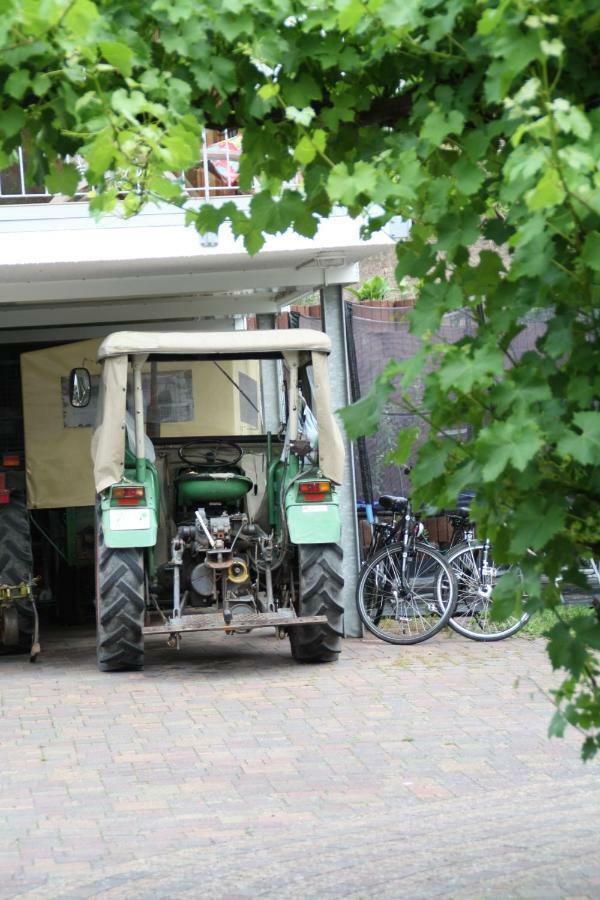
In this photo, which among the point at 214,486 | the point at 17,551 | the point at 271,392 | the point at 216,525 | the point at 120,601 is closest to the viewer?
the point at 120,601

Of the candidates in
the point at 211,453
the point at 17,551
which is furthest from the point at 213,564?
the point at 17,551

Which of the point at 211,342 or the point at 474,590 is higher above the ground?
the point at 211,342

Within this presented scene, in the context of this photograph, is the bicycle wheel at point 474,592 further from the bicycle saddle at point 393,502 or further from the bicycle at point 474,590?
the bicycle saddle at point 393,502

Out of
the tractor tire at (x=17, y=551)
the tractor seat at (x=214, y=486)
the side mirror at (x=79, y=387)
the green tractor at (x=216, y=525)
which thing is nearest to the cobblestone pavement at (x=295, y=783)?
the green tractor at (x=216, y=525)

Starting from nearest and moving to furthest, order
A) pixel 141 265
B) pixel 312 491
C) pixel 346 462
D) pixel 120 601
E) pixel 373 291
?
pixel 120 601
pixel 312 491
pixel 141 265
pixel 346 462
pixel 373 291

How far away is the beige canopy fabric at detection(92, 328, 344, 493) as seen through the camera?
35.4 ft

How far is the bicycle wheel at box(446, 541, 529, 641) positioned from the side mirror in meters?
3.28

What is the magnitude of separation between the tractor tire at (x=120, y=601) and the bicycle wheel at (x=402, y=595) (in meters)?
2.27

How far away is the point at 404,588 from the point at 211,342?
2.76 meters

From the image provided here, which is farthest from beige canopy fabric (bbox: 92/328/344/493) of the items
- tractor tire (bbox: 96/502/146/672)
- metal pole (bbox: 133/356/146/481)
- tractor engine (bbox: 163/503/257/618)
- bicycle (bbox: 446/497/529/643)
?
bicycle (bbox: 446/497/529/643)

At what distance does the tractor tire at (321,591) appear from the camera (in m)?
10.8

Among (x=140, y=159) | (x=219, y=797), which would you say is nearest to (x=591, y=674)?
(x=140, y=159)

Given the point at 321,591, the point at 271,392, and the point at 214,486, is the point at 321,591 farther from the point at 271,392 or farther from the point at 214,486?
the point at 271,392

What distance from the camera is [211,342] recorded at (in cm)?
1095
